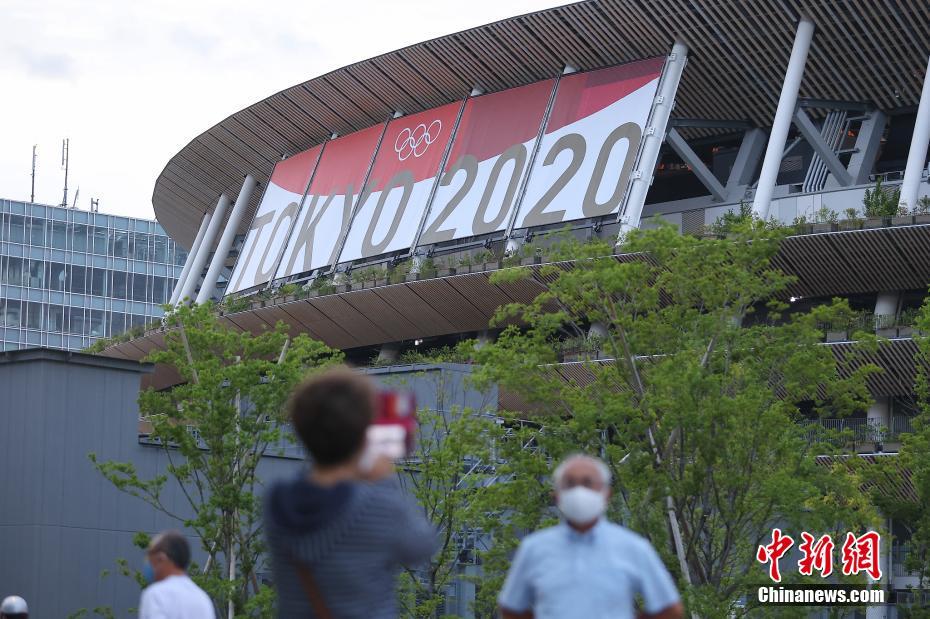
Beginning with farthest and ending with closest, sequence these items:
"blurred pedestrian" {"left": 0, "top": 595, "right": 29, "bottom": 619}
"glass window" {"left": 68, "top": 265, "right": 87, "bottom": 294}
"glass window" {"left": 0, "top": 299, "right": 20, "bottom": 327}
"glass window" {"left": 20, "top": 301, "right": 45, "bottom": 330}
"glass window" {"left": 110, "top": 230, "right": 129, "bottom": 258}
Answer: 1. "glass window" {"left": 110, "top": 230, "right": 129, "bottom": 258}
2. "glass window" {"left": 68, "top": 265, "right": 87, "bottom": 294}
3. "glass window" {"left": 20, "top": 301, "right": 45, "bottom": 330}
4. "glass window" {"left": 0, "top": 299, "right": 20, "bottom": 327}
5. "blurred pedestrian" {"left": 0, "top": 595, "right": 29, "bottom": 619}

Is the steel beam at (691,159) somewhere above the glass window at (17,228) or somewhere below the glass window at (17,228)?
below

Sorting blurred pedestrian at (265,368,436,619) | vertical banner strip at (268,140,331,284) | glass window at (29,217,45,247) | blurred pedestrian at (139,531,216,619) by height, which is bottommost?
blurred pedestrian at (139,531,216,619)

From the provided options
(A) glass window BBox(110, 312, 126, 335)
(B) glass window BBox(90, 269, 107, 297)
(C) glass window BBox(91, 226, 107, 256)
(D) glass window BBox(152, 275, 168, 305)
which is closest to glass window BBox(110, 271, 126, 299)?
(B) glass window BBox(90, 269, 107, 297)

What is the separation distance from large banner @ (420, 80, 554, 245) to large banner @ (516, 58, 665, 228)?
0.69 metres

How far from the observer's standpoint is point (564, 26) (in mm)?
48469

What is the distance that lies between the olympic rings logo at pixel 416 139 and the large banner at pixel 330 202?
1444 mm

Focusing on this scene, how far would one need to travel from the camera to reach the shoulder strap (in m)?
5.88

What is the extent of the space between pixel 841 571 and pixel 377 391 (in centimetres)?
2311

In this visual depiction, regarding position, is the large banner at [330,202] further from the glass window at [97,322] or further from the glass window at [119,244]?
the glass window at [119,244]

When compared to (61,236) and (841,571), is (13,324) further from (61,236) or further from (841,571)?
(841,571)

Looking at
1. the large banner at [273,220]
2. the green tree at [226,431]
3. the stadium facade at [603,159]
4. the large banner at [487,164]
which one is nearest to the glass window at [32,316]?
the large banner at [273,220]

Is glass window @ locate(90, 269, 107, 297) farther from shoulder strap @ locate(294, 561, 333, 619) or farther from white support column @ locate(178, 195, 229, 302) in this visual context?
shoulder strap @ locate(294, 561, 333, 619)

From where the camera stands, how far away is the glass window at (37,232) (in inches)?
4626

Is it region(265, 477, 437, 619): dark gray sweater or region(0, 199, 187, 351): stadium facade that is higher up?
region(0, 199, 187, 351): stadium facade
